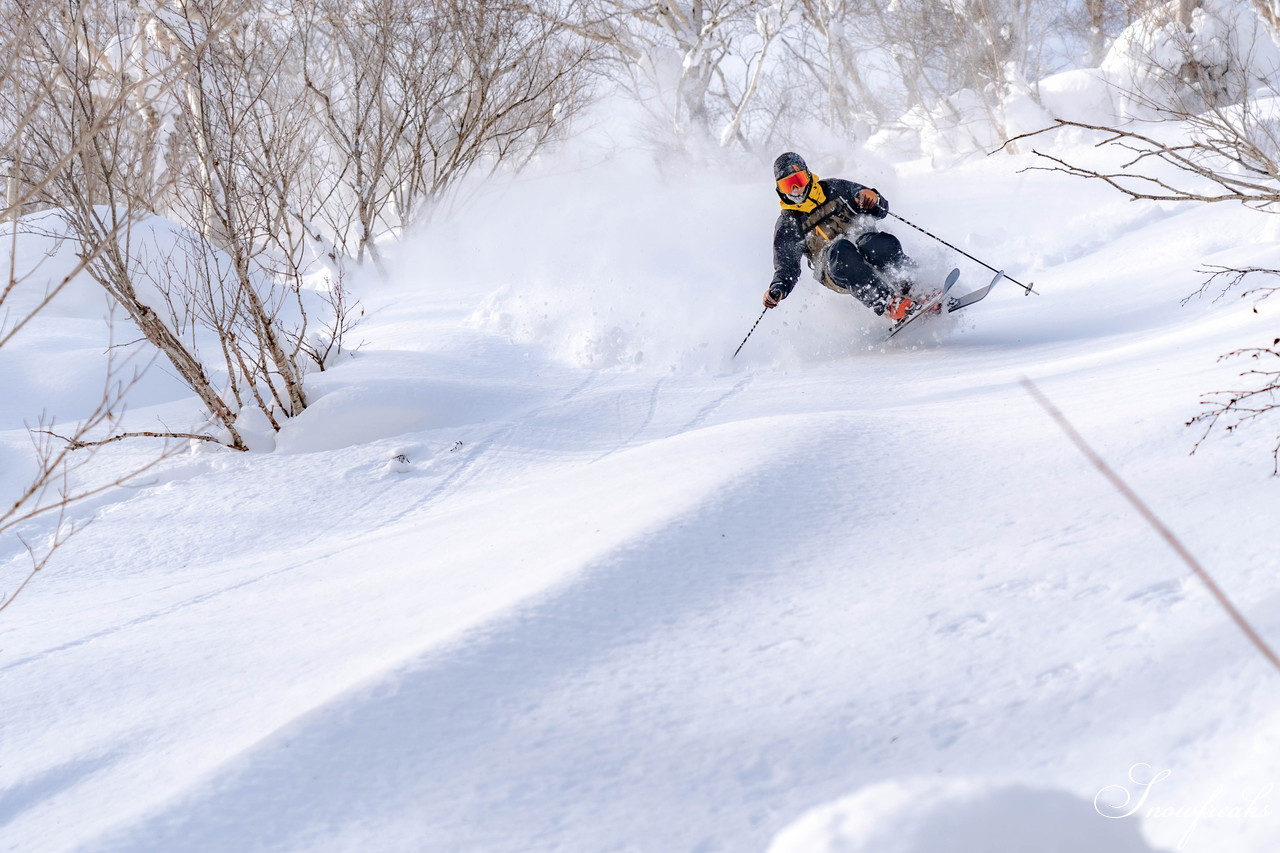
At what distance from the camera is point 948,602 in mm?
2080

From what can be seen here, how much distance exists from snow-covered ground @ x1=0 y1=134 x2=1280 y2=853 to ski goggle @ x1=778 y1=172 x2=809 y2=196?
1.68m

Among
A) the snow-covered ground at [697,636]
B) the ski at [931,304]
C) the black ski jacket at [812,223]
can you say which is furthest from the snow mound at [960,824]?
the black ski jacket at [812,223]

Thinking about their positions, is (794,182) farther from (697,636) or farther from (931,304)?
(697,636)

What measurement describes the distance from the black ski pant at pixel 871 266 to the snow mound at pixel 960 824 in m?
5.35

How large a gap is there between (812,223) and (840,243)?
299mm

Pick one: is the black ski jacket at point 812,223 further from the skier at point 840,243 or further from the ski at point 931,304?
the ski at point 931,304

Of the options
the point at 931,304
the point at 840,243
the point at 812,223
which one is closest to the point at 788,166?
the point at 812,223

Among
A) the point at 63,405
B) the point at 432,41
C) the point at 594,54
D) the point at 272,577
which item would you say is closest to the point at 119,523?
the point at 272,577

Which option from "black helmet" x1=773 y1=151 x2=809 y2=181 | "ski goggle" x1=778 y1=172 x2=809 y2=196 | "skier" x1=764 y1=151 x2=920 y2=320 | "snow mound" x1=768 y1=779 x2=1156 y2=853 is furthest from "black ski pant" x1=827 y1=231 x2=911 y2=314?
"snow mound" x1=768 y1=779 x2=1156 y2=853

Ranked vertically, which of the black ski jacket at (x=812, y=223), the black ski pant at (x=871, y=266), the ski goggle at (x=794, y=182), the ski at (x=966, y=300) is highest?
the ski goggle at (x=794, y=182)

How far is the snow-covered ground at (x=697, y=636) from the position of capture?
153 cm

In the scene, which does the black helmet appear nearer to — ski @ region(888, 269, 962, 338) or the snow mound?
ski @ region(888, 269, 962, 338)

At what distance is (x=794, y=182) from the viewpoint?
20.9 ft

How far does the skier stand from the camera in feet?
20.7
